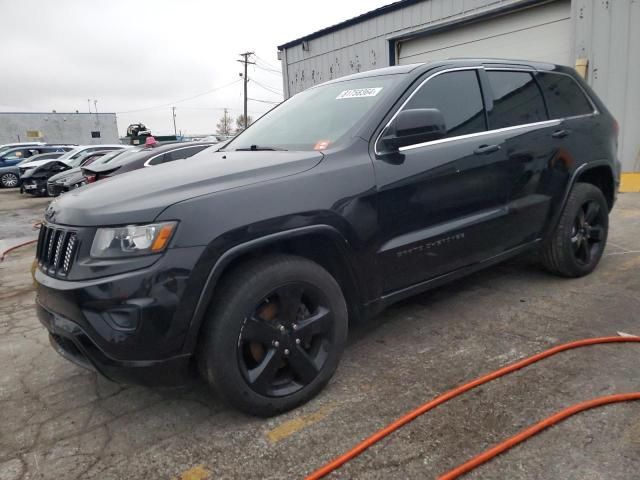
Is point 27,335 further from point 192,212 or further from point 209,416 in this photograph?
point 192,212

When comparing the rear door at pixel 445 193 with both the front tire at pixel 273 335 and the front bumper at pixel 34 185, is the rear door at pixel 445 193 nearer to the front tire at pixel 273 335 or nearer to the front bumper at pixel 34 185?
the front tire at pixel 273 335

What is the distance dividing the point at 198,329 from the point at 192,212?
1.68 feet

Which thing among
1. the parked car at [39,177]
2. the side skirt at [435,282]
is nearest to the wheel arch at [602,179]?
the side skirt at [435,282]

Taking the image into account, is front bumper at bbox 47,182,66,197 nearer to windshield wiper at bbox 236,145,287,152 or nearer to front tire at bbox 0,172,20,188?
front tire at bbox 0,172,20,188

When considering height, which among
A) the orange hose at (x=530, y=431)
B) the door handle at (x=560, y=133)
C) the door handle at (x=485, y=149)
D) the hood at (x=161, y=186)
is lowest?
the orange hose at (x=530, y=431)

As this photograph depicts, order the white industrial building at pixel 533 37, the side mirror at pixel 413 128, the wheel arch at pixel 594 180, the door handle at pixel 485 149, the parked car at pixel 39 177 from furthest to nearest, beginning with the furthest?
the parked car at pixel 39 177 < the white industrial building at pixel 533 37 < the wheel arch at pixel 594 180 < the door handle at pixel 485 149 < the side mirror at pixel 413 128

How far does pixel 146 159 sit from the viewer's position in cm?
818

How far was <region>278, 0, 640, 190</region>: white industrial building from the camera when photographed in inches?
333

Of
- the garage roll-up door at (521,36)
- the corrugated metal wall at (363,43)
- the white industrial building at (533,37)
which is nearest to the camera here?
the white industrial building at (533,37)

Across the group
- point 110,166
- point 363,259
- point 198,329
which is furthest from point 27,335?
point 110,166

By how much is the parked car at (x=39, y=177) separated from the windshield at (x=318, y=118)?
14401mm

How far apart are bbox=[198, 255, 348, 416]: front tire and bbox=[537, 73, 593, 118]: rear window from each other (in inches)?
99.4

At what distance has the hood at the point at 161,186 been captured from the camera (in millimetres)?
2135

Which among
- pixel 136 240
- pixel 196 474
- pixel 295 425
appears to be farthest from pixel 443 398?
pixel 136 240
